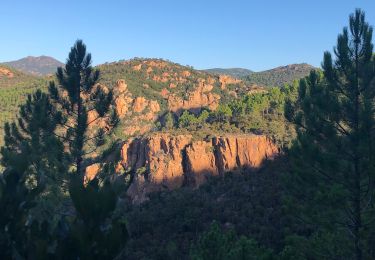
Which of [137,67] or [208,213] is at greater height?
[137,67]

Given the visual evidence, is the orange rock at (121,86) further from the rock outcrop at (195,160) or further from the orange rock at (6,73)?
the rock outcrop at (195,160)

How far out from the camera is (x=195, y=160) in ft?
209

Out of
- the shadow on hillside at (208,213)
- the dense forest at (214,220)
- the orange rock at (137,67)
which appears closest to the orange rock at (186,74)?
the orange rock at (137,67)

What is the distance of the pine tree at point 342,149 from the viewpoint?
591 inches

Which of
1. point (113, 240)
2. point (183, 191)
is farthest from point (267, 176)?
point (113, 240)

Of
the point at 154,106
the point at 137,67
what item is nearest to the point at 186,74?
the point at 137,67

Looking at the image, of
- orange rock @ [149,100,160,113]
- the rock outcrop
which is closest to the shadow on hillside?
the rock outcrop

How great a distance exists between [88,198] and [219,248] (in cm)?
942

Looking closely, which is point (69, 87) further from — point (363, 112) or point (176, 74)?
point (176, 74)

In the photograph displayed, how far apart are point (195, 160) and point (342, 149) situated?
4845 cm

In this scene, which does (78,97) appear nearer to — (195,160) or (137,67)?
(195,160)

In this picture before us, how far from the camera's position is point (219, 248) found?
1476 centimetres

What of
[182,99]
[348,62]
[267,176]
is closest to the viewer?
[348,62]

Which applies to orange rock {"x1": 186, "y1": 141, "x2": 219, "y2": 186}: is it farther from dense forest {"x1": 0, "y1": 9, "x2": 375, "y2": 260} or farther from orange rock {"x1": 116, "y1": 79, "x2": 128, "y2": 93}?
orange rock {"x1": 116, "y1": 79, "x2": 128, "y2": 93}
